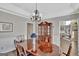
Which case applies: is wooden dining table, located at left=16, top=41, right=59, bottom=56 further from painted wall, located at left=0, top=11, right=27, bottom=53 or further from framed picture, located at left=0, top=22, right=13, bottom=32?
framed picture, located at left=0, top=22, right=13, bottom=32

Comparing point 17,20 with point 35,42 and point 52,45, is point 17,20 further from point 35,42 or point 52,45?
point 52,45

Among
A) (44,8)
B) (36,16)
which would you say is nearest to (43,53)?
(36,16)

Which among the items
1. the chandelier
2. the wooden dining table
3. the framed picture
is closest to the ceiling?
the chandelier

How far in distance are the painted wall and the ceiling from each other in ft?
0.28

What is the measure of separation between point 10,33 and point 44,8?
2.00 feet

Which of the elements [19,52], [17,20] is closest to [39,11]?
[17,20]

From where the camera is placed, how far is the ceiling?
67.2 inches

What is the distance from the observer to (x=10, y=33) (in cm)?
168

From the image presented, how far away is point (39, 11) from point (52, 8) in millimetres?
197

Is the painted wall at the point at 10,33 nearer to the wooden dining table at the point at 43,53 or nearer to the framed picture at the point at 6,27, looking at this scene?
the framed picture at the point at 6,27

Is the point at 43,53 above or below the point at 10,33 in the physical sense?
below

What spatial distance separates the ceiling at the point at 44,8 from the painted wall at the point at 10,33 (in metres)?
0.09

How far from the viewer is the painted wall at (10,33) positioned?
66.1 inches

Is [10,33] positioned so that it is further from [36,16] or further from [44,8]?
[44,8]
